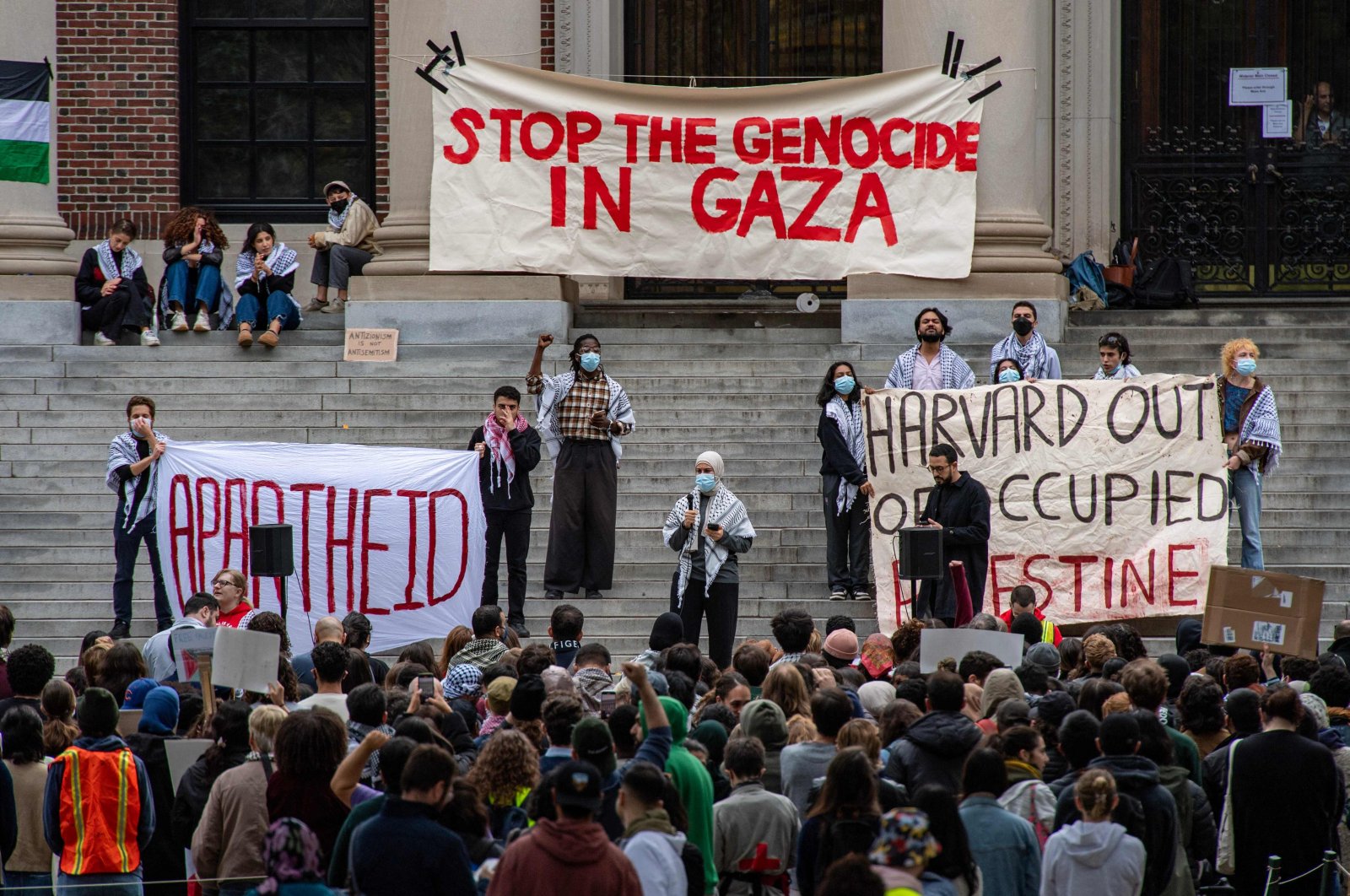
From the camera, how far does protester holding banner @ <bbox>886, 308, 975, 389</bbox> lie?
1508cm

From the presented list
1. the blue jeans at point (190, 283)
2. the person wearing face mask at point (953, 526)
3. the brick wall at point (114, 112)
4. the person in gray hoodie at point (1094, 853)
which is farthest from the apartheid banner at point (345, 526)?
the brick wall at point (114, 112)

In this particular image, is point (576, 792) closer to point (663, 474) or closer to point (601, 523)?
point (601, 523)

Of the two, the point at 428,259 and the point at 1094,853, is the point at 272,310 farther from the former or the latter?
the point at 1094,853

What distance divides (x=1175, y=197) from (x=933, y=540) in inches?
418

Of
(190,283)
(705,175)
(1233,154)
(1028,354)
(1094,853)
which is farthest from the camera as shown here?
(1233,154)

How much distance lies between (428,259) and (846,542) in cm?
556

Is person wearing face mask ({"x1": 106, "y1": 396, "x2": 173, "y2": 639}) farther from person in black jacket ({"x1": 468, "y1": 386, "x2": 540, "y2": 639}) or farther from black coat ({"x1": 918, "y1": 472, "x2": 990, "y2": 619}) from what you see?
black coat ({"x1": 918, "y1": 472, "x2": 990, "y2": 619})

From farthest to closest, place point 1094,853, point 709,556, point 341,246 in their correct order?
point 341,246
point 709,556
point 1094,853

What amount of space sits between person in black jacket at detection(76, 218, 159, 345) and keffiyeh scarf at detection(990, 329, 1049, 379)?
715cm

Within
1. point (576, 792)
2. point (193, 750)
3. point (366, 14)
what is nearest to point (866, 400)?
point (193, 750)

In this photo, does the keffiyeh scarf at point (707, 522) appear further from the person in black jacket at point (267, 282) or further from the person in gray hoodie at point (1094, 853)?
the person in gray hoodie at point (1094, 853)

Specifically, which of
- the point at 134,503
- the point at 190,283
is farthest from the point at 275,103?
the point at 134,503

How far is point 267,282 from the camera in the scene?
59.0 ft

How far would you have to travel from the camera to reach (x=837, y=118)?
17.3 m
